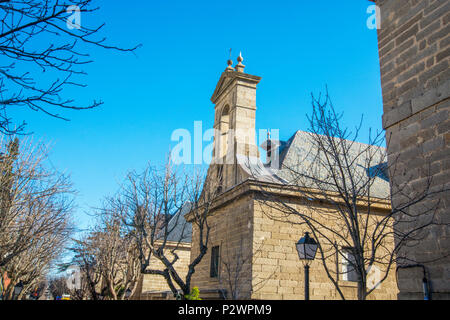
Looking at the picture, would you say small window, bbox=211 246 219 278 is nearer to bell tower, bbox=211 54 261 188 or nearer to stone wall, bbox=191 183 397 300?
stone wall, bbox=191 183 397 300

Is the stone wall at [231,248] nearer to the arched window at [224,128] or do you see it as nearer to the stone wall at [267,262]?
the stone wall at [267,262]

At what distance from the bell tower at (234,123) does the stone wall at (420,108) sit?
337 inches

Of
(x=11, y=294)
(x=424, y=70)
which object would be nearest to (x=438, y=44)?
(x=424, y=70)

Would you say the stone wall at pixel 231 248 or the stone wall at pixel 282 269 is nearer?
the stone wall at pixel 282 269

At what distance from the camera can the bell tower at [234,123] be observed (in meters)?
15.9

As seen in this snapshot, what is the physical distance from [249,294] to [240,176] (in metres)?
4.66

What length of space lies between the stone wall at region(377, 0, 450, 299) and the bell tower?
8.57m

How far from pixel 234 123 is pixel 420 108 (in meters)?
10.3

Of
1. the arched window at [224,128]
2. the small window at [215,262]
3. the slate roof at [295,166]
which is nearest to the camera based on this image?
the slate roof at [295,166]

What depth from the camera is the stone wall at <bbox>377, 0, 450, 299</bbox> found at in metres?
5.89

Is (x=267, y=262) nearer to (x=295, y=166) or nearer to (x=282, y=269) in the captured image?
(x=282, y=269)

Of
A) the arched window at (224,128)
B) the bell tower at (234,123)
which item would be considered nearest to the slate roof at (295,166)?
the bell tower at (234,123)

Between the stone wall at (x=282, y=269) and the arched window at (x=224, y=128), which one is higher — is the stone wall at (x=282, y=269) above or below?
below
